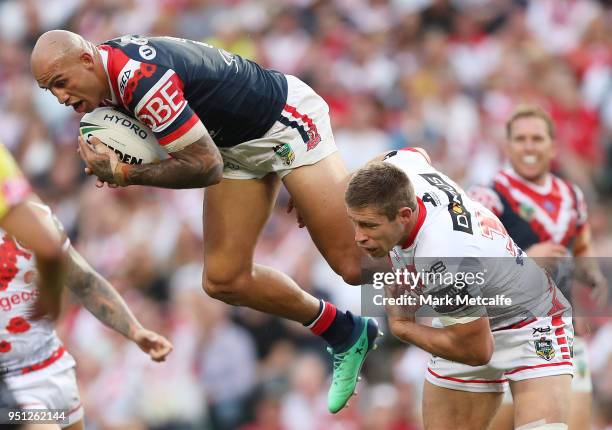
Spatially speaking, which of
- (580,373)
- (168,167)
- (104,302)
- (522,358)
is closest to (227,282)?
(104,302)

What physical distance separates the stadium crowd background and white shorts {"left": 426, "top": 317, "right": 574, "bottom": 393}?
271 cm

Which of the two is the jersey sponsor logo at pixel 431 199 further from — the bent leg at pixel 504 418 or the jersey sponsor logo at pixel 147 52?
the bent leg at pixel 504 418

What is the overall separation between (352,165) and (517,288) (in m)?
5.97

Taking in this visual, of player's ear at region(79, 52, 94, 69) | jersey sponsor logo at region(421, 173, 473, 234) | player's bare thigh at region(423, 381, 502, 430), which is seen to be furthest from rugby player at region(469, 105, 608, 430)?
player's ear at region(79, 52, 94, 69)

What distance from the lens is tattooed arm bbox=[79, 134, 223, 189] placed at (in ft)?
19.1

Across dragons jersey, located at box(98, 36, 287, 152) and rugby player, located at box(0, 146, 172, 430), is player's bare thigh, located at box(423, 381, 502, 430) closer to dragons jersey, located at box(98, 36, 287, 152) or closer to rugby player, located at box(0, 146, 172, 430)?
dragons jersey, located at box(98, 36, 287, 152)

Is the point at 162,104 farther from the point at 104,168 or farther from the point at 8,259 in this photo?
the point at 8,259

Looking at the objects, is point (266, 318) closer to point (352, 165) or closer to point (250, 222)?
point (352, 165)

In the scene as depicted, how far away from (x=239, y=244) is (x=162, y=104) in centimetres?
128

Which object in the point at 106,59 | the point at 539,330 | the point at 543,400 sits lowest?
the point at 543,400

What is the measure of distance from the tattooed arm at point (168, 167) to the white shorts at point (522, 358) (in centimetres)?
177

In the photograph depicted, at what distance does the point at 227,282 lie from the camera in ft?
22.0

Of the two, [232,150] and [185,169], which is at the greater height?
[232,150]

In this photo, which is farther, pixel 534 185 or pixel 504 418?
pixel 534 185
